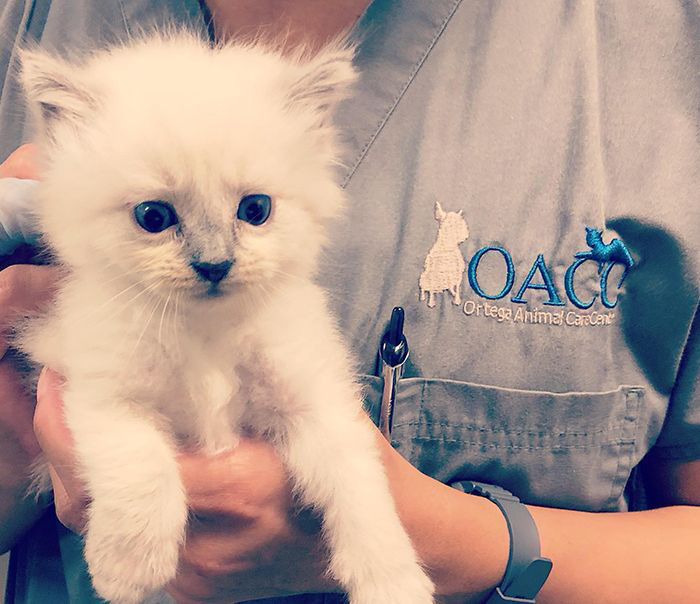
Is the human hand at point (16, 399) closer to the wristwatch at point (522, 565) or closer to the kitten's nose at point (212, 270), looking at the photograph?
the kitten's nose at point (212, 270)

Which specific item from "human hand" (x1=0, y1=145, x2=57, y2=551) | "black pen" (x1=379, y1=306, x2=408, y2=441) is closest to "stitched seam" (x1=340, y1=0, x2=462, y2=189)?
"black pen" (x1=379, y1=306, x2=408, y2=441)

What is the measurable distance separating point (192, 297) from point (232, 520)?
276 millimetres

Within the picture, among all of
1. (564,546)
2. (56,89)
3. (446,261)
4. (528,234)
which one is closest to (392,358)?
(446,261)

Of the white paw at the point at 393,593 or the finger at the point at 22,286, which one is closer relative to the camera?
the white paw at the point at 393,593

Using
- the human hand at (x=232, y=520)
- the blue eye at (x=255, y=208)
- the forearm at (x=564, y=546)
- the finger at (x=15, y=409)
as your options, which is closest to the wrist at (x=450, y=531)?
the forearm at (x=564, y=546)

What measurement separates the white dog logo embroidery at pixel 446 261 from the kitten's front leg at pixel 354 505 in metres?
0.23

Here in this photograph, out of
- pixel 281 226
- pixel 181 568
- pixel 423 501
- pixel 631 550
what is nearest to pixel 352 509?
pixel 423 501

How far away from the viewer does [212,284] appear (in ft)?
2.19

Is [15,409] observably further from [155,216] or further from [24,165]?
[155,216]

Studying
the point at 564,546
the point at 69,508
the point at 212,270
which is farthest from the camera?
the point at 564,546

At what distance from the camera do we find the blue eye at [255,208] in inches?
27.0

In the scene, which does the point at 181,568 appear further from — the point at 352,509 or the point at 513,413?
the point at 513,413

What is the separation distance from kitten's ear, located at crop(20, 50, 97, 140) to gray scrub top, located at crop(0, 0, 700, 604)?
14.5 inches

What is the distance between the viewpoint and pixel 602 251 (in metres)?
0.87
